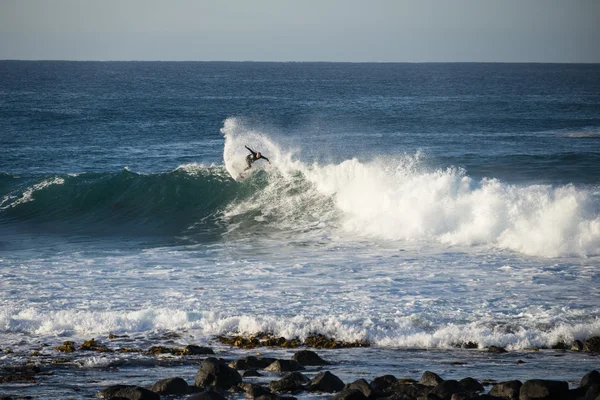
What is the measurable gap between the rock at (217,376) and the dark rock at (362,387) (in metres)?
1.75

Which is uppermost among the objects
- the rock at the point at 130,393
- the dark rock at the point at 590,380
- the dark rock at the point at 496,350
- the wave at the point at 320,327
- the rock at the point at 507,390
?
the wave at the point at 320,327

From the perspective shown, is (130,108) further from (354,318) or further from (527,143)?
(354,318)

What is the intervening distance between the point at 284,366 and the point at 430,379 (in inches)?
92.9

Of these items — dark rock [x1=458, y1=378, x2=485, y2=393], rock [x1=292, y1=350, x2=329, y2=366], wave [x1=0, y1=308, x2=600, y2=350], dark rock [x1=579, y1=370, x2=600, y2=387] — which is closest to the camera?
dark rock [x1=579, y1=370, x2=600, y2=387]

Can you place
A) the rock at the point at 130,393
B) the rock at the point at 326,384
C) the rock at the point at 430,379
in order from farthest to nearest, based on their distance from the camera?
the rock at the point at 326,384 < the rock at the point at 430,379 < the rock at the point at 130,393

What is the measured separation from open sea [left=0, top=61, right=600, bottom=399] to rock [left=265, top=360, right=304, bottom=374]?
2.11ft

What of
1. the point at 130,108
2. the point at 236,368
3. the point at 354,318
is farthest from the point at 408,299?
the point at 130,108

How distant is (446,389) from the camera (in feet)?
31.3

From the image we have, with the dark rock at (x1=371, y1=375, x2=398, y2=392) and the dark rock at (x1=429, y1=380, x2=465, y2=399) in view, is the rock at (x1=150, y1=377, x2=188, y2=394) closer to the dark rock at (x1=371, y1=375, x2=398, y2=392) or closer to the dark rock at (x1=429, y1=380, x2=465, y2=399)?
the dark rock at (x1=371, y1=375, x2=398, y2=392)

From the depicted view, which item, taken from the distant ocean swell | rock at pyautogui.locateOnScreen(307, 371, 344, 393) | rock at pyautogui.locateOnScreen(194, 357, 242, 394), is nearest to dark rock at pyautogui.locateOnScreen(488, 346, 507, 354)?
rock at pyautogui.locateOnScreen(307, 371, 344, 393)

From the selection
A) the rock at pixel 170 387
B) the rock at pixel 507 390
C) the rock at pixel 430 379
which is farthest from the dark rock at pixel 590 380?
the rock at pixel 170 387

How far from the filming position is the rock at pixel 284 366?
11.2 m

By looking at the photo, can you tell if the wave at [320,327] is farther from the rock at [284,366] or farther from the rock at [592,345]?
the rock at [284,366]

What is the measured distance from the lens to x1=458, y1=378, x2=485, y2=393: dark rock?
32.6 ft
